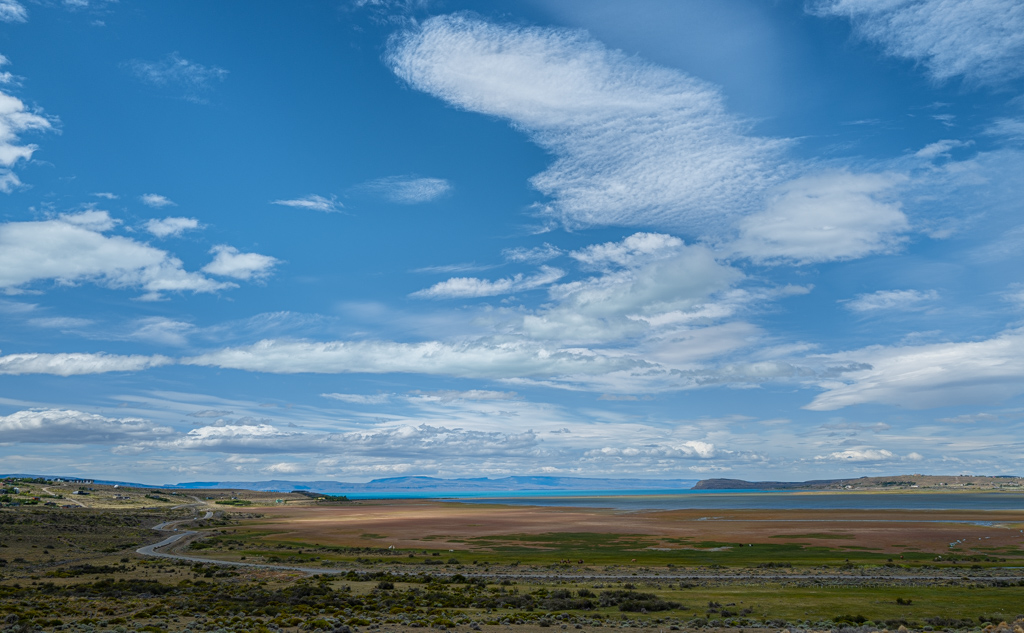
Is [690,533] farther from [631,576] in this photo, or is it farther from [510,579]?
[510,579]

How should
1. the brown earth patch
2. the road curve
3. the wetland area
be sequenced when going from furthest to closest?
the brown earth patch, the road curve, the wetland area

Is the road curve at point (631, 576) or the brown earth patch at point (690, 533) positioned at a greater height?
the road curve at point (631, 576)

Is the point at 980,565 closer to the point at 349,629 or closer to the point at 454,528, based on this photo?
the point at 349,629

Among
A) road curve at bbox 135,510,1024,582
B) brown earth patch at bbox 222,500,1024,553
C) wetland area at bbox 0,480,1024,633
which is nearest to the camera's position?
wetland area at bbox 0,480,1024,633

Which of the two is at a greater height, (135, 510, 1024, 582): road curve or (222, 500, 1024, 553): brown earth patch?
(135, 510, 1024, 582): road curve

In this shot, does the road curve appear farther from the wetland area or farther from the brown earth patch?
the brown earth patch

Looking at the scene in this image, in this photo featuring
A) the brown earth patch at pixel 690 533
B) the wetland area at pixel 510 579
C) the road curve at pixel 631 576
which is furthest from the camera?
the brown earth patch at pixel 690 533

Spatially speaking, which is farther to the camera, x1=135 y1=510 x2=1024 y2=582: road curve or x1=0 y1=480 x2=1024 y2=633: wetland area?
x1=135 y1=510 x2=1024 y2=582: road curve

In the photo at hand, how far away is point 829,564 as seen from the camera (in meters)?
53.1

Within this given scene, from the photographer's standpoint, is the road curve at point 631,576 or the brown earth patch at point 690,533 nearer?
the road curve at point 631,576

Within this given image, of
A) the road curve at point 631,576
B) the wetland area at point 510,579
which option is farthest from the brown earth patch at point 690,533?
the road curve at point 631,576

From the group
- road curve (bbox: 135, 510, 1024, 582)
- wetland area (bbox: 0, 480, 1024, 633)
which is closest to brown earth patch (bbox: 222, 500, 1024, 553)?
wetland area (bbox: 0, 480, 1024, 633)

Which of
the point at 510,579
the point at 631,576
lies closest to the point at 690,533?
the point at 631,576

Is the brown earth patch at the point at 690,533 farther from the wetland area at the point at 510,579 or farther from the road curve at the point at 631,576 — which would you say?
the road curve at the point at 631,576
